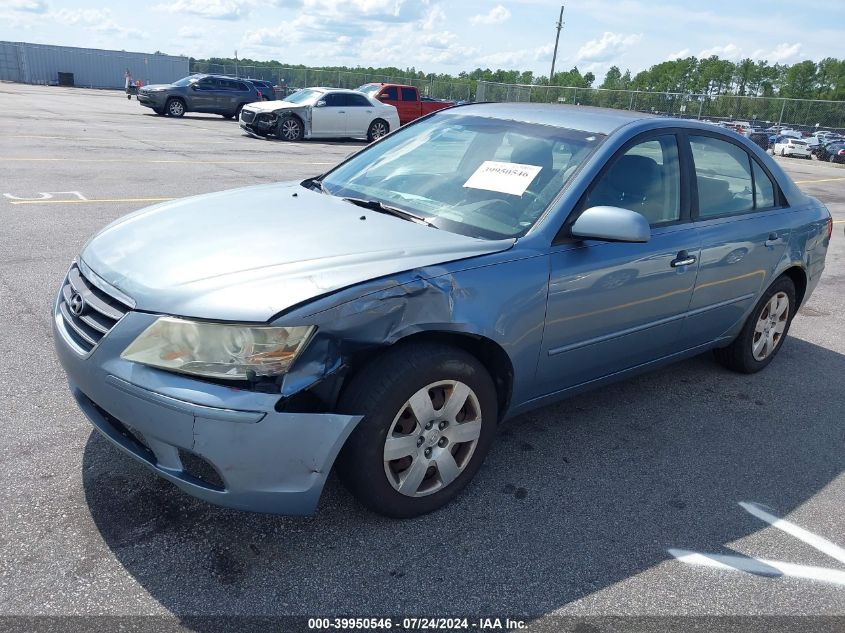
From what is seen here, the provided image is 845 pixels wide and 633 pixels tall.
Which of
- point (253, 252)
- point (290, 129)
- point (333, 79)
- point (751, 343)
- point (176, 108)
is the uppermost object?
point (253, 252)

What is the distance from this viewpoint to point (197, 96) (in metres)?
25.2

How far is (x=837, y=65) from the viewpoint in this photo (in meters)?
100

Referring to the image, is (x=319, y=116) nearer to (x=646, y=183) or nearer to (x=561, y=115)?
(x=561, y=115)

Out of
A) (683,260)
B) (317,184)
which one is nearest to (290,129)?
(317,184)

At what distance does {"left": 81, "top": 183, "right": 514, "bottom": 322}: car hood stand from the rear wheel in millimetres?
23776

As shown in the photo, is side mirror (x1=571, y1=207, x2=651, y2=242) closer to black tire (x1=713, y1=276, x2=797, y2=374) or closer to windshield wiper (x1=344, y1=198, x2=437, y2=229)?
windshield wiper (x1=344, y1=198, x2=437, y2=229)

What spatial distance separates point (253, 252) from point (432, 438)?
1031mm

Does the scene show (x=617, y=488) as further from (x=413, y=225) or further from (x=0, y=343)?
(x=0, y=343)

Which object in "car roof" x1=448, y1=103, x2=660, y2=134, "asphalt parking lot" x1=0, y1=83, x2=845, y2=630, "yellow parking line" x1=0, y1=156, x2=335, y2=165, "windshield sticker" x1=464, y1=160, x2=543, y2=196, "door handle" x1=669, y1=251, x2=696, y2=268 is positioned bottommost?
"yellow parking line" x1=0, y1=156, x2=335, y2=165

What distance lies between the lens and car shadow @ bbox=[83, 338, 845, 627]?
251cm

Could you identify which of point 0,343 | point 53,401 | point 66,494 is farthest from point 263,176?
point 66,494

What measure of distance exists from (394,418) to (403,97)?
919 inches

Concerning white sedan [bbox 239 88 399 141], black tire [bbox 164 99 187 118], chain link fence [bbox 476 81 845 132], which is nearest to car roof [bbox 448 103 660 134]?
white sedan [bbox 239 88 399 141]

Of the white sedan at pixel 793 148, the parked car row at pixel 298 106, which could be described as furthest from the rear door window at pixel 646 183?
the white sedan at pixel 793 148
